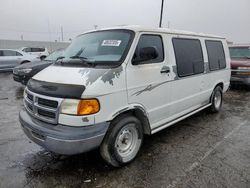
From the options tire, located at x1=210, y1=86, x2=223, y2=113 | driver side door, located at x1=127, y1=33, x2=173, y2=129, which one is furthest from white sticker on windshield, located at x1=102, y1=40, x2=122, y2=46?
tire, located at x1=210, y1=86, x2=223, y2=113

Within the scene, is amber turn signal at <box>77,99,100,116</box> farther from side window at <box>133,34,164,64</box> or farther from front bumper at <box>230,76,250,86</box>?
front bumper at <box>230,76,250,86</box>

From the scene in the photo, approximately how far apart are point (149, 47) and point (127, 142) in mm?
1545

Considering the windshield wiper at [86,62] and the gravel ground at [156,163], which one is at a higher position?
the windshield wiper at [86,62]

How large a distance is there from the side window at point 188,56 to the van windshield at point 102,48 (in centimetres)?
118

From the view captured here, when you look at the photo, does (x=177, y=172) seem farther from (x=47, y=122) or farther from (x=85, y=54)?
(x=85, y=54)

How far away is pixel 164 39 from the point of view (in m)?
3.53

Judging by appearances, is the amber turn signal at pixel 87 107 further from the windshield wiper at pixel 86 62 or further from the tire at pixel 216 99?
the tire at pixel 216 99

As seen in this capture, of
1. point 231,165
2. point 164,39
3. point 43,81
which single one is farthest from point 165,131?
point 43,81

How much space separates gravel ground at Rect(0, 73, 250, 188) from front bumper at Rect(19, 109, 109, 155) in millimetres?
570

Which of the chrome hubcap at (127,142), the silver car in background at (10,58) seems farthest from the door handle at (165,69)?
the silver car in background at (10,58)

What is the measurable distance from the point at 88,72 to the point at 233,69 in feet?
25.1

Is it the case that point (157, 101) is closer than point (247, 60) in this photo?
Yes

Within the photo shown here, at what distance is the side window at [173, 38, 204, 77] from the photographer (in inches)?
150

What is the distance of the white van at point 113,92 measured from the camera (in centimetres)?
246
